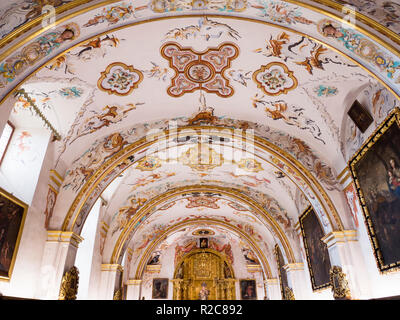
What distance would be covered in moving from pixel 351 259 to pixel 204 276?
1779 cm

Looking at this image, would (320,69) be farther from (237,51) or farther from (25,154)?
(25,154)

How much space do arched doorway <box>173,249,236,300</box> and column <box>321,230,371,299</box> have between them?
16116mm

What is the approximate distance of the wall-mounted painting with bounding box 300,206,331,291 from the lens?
36.3 feet

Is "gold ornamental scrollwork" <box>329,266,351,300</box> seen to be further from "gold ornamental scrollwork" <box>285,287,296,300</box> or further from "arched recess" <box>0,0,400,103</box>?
"arched recess" <box>0,0,400,103</box>

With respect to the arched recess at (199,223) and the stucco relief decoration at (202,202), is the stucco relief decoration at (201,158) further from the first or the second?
the arched recess at (199,223)

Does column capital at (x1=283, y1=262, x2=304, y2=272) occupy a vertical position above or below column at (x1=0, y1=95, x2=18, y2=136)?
below

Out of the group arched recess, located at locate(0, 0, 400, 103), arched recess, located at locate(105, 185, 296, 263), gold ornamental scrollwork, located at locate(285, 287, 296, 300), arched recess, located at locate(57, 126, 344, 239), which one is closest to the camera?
arched recess, located at locate(0, 0, 400, 103)

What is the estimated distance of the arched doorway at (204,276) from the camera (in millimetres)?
24078

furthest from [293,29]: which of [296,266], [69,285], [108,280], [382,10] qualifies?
[108,280]

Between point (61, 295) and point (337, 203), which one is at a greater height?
point (337, 203)

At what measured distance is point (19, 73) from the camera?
569 cm

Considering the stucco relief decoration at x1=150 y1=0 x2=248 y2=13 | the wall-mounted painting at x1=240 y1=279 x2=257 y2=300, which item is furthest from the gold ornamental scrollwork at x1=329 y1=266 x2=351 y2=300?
the wall-mounted painting at x1=240 y1=279 x2=257 y2=300

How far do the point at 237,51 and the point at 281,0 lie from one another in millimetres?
2134
